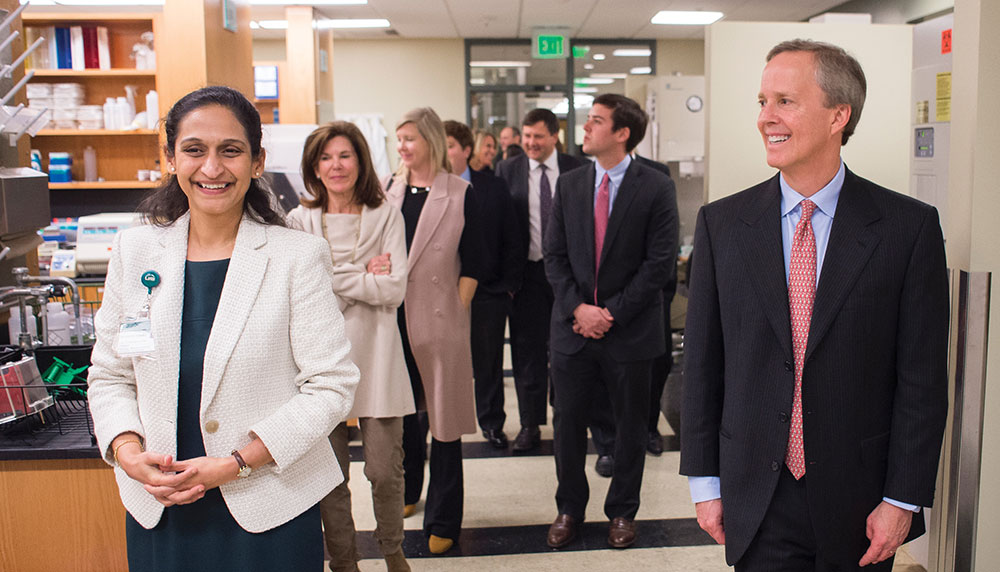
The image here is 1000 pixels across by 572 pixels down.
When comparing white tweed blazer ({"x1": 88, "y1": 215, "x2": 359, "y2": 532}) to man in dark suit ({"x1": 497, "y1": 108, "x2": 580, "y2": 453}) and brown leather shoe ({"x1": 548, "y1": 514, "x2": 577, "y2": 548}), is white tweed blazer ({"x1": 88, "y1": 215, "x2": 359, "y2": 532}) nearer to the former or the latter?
brown leather shoe ({"x1": 548, "y1": 514, "x2": 577, "y2": 548})

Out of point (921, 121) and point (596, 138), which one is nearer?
point (596, 138)

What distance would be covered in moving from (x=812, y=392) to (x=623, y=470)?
1.67 metres

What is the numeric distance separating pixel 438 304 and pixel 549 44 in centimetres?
868

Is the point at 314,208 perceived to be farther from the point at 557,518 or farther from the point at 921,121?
the point at 921,121

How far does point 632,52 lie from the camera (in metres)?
12.4

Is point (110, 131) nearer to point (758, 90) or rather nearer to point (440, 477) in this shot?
point (440, 477)

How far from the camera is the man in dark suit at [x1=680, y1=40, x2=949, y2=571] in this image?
5.09 feet

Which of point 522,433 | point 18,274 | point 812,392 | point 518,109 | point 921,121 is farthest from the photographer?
point 518,109

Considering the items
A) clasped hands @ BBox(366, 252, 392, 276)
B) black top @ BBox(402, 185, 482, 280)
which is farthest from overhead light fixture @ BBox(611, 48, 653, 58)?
clasped hands @ BBox(366, 252, 392, 276)

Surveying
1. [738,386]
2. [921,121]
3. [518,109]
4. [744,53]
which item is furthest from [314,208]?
[518,109]

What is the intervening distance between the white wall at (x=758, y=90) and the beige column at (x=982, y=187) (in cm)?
162

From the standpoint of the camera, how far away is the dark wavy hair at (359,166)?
2.73m

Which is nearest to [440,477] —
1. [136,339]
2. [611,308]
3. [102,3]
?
[611,308]

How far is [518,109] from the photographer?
12500mm
